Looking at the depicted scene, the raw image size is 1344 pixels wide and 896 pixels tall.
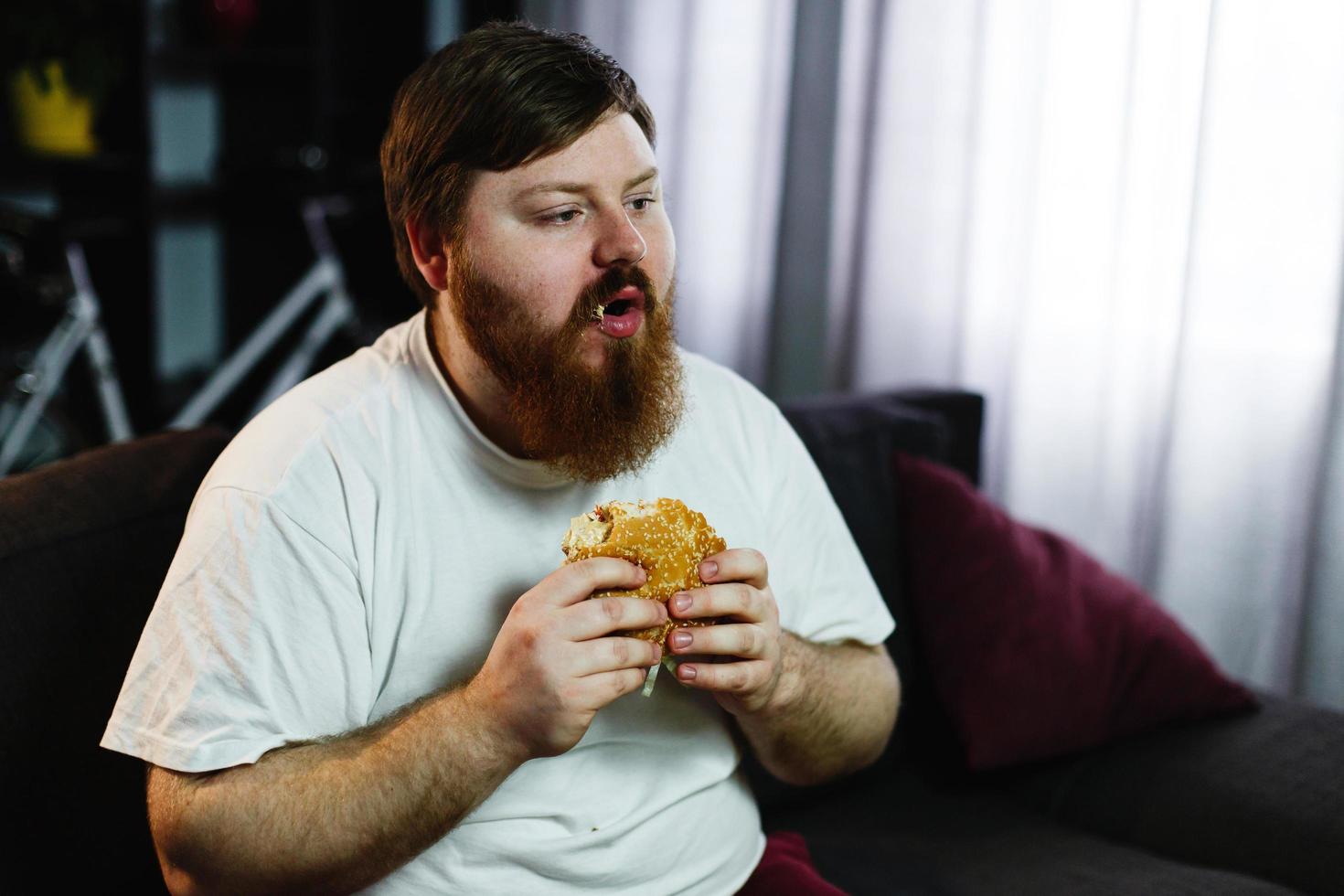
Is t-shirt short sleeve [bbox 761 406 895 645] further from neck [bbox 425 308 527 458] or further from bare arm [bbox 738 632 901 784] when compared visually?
neck [bbox 425 308 527 458]

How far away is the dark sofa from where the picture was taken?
117 cm

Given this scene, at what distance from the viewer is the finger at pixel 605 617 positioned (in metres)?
1.02

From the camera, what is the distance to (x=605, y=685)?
1038mm

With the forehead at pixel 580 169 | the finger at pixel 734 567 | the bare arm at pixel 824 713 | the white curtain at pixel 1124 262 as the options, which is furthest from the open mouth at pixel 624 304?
the white curtain at pixel 1124 262

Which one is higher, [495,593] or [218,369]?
[495,593]

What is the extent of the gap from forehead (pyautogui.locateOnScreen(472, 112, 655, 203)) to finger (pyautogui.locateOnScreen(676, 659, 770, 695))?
0.46m

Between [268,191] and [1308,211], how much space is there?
10.7ft

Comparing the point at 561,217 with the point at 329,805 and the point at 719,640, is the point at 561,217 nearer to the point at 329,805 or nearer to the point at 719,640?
the point at 719,640

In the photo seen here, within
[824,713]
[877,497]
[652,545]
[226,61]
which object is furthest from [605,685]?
[226,61]

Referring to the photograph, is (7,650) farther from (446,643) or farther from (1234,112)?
(1234,112)

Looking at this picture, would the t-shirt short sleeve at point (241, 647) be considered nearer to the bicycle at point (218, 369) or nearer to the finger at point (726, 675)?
the finger at point (726, 675)

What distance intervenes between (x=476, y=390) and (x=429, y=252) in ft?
0.52

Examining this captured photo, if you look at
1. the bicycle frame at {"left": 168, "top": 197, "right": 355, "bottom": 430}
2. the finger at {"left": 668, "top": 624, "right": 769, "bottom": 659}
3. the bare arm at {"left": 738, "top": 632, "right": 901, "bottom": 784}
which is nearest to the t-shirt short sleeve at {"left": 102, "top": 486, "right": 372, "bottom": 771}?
the finger at {"left": 668, "top": 624, "right": 769, "bottom": 659}

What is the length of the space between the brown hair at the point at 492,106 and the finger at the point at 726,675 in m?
0.48
